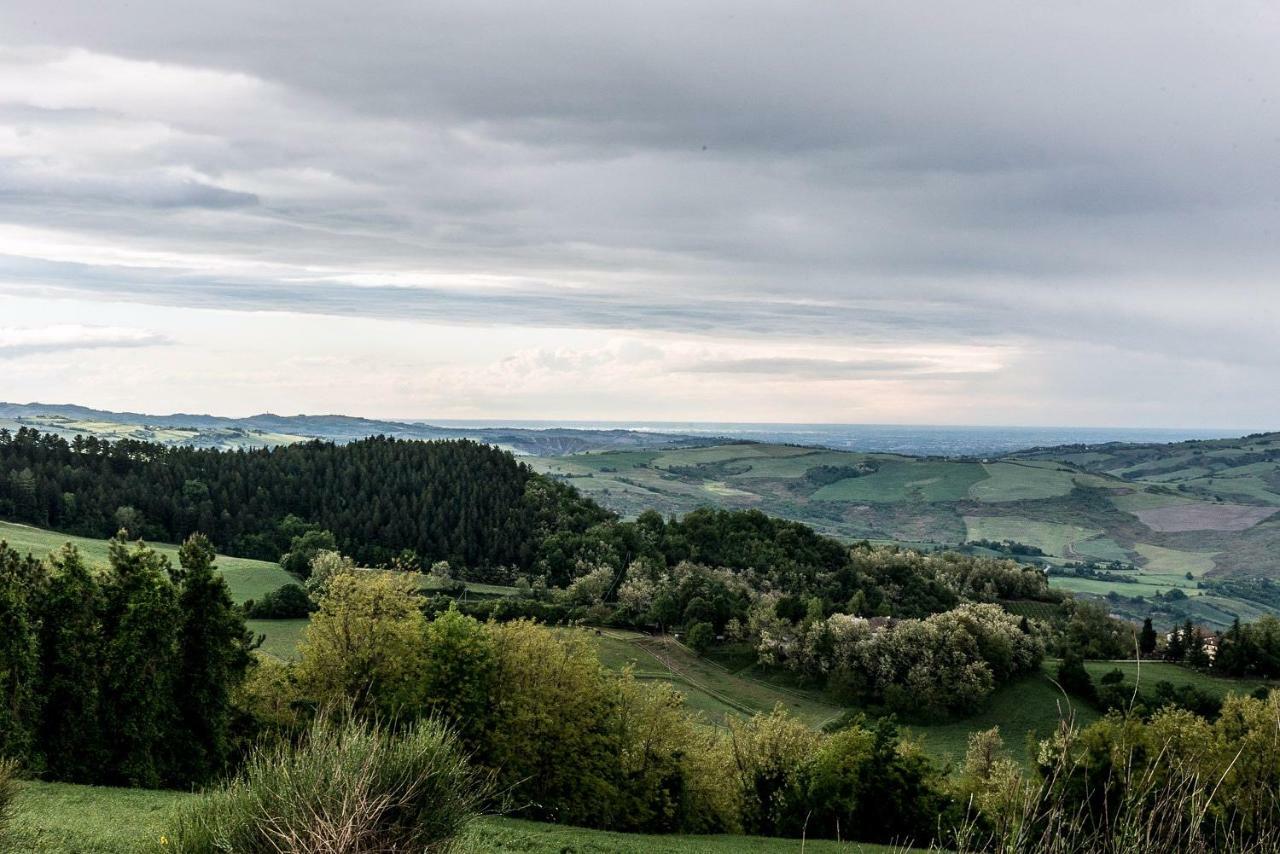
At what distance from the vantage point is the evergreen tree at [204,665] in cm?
4059

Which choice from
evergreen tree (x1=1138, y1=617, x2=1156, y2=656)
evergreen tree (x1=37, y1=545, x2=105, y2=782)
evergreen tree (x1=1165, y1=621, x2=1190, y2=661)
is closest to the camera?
evergreen tree (x1=37, y1=545, x2=105, y2=782)

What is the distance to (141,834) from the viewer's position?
73.2 feet

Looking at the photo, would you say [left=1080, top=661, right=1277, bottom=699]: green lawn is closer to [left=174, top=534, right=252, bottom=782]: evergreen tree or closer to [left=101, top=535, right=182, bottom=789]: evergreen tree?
[left=174, top=534, right=252, bottom=782]: evergreen tree

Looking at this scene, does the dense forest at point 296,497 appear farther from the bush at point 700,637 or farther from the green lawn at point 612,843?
the green lawn at point 612,843

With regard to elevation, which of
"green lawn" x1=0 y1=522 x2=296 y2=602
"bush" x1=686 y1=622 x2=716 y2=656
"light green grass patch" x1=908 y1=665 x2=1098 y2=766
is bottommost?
"light green grass patch" x1=908 y1=665 x2=1098 y2=766

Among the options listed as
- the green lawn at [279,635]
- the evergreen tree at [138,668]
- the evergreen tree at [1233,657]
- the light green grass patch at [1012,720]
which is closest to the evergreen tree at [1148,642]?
the evergreen tree at [1233,657]

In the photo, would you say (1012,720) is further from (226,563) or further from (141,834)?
(226,563)

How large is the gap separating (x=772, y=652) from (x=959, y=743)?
24.7 metres

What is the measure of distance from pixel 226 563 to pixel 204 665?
8997 centimetres

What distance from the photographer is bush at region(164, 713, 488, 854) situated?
10141mm

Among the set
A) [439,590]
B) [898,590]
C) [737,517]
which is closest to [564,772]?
[439,590]

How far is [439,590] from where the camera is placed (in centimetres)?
13125

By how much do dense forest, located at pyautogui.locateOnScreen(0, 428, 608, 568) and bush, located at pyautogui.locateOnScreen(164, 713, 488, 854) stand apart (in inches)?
5930

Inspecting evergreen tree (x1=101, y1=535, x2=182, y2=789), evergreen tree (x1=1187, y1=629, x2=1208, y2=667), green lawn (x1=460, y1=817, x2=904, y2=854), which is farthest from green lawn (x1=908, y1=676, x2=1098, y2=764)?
evergreen tree (x1=101, y1=535, x2=182, y2=789)
